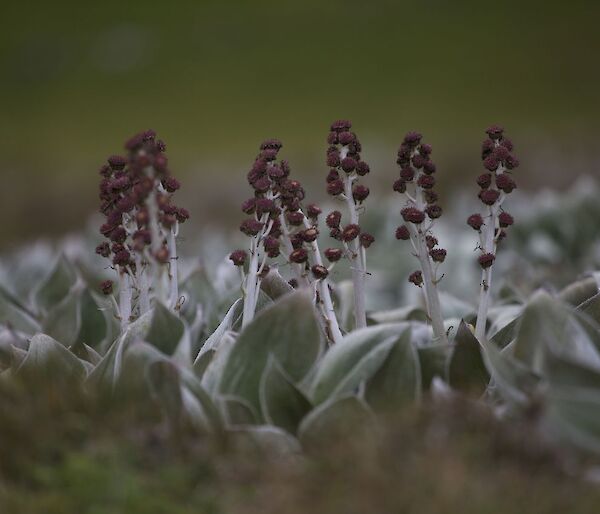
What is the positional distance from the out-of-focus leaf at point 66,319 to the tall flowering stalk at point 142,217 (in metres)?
0.39

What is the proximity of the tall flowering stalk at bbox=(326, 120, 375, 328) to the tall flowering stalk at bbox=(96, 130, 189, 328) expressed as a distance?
463 mm

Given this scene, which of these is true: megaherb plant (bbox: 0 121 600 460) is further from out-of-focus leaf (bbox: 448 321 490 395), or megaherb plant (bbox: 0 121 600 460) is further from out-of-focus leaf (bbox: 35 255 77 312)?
out-of-focus leaf (bbox: 35 255 77 312)

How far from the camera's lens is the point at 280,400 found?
7.00 feet

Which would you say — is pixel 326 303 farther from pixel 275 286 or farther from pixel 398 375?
pixel 398 375

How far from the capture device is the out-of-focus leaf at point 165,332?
2.32 m

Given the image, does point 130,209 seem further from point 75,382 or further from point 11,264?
point 11,264

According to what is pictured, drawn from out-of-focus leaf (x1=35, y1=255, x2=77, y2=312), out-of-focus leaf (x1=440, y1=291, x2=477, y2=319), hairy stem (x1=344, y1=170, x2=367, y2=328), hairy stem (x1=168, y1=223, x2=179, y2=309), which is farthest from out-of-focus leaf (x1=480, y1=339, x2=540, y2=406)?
out-of-focus leaf (x1=35, y1=255, x2=77, y2=312)

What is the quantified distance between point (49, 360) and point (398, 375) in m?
0.96

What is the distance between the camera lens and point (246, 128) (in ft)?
90.5

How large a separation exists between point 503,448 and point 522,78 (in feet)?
96.1

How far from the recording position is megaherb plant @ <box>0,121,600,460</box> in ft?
6.56

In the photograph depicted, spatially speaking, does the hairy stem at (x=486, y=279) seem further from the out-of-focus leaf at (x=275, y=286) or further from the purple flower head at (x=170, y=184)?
the purple flower head at (x=170, y=184)

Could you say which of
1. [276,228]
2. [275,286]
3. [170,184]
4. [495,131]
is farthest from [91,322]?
[495,131]

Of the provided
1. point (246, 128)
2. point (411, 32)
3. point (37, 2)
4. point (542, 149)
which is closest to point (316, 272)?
point (542, 149)
